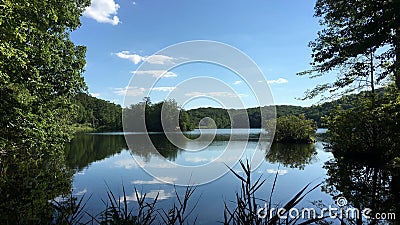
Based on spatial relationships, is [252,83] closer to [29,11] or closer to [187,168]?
[29,11]

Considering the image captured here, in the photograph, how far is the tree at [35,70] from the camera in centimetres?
636

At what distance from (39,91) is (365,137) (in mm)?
12800

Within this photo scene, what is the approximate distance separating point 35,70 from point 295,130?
18938 mm

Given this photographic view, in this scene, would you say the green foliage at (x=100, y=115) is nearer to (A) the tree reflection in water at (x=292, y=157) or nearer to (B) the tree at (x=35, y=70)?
(A) the tree reflection in water at (x=292, y=157)

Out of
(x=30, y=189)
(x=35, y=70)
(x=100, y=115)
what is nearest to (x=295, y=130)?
(x=35, y=70)

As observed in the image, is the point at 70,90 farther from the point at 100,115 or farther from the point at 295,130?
the point at 100,115

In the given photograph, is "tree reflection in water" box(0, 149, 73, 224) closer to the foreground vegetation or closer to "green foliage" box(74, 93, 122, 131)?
the foreground vegetation

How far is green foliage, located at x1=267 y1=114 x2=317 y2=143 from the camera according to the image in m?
22.1

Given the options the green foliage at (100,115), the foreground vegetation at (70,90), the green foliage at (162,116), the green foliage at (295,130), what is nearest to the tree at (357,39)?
the foreground vegetation at (70,90)

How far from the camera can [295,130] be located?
22.4m

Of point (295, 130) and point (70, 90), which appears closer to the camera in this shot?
point (70, 90)

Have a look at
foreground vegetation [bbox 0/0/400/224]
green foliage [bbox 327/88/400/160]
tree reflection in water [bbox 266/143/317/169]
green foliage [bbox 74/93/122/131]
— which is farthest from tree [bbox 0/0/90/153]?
green foliage [bbox 74/93/122/131]

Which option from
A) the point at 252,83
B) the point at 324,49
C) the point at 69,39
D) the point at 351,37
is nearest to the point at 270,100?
the point at 252,83

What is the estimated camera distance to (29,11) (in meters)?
6.71
